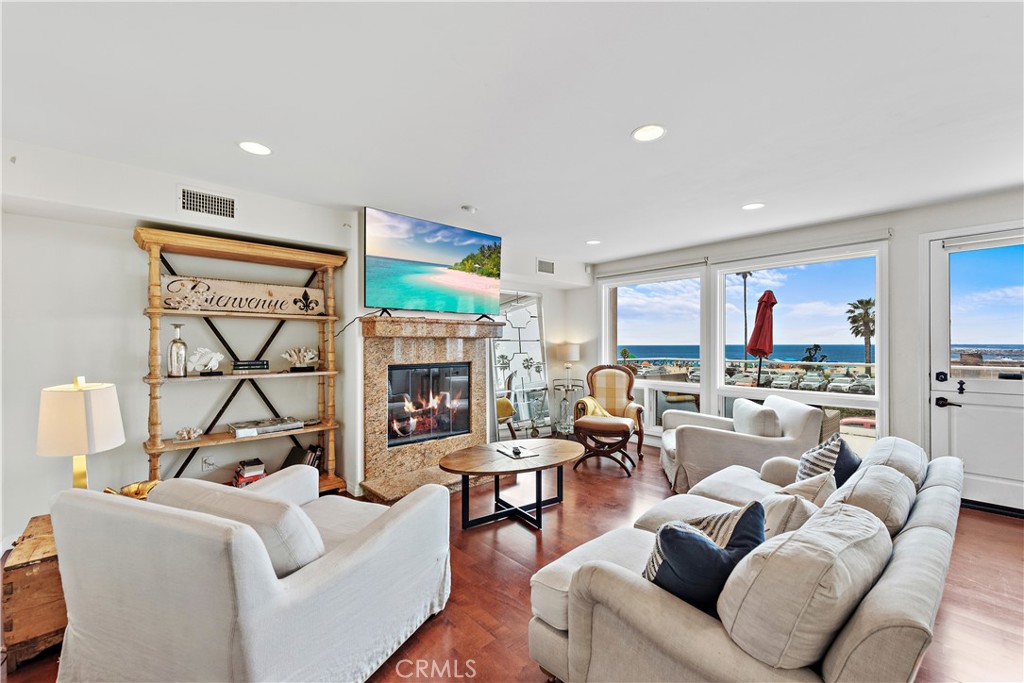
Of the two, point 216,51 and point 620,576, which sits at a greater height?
point 216,51

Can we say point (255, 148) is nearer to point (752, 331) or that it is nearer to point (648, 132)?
point (648, 132)

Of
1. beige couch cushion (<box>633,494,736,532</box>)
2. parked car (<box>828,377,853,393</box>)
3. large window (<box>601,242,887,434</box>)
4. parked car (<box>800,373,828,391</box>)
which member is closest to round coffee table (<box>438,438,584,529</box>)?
beige couch cushion (<box>633,494,736,532</box>)

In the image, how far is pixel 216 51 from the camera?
1626mm

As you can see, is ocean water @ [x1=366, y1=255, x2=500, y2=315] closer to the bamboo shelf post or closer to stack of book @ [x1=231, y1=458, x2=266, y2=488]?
the bamboo shelf post

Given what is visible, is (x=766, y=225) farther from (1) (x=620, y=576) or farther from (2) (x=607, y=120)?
(1) (x=620, y=576)

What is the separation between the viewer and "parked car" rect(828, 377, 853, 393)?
4003mm

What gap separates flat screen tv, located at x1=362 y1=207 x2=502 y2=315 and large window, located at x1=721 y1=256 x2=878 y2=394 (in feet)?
8.79

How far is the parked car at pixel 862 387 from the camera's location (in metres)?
3.88

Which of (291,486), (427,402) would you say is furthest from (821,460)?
(427,402)

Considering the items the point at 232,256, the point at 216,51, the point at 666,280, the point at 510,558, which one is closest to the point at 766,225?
the point at 666,280

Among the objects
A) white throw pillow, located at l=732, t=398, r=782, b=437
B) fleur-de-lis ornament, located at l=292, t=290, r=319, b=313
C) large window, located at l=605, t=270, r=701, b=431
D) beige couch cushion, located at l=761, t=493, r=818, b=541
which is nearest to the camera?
beige couch cushion, located at l=761, t=493, r=818, b=541

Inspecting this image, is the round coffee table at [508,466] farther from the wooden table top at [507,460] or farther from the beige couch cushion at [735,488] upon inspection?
the beige couch cushion at [735,488]

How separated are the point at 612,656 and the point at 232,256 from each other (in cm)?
357

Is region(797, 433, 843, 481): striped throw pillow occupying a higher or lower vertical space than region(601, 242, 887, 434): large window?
lower
